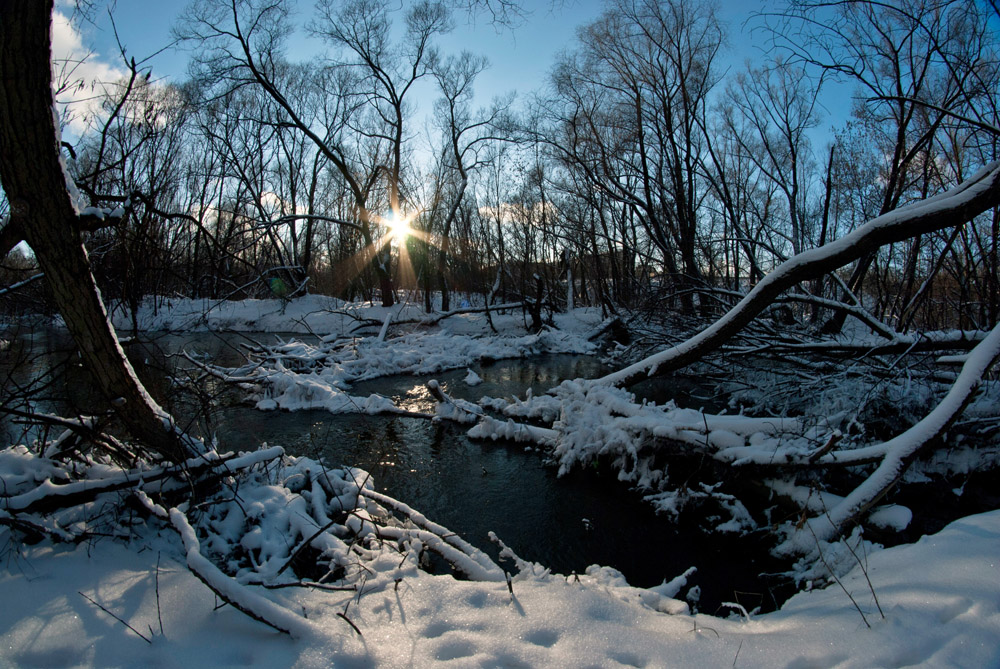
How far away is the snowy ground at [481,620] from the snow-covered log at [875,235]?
1.81m

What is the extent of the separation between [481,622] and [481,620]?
2 centimetres

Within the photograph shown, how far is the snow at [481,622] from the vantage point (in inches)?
68.1

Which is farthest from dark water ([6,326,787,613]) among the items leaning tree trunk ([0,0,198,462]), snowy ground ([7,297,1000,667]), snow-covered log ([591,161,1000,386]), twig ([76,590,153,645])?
snow-covered log ([591,161,1000,386])

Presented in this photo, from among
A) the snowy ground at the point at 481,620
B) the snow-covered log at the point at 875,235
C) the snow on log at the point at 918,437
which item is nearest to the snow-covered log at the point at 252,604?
the snowy ground at the point at 481,620

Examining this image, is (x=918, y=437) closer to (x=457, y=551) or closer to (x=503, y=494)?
(x=457, y=551)

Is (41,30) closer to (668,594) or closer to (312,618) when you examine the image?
(312,618)

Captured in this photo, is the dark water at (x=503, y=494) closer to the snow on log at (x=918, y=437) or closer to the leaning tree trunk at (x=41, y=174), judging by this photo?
the leaning tree trunk at (x=41, y=174)

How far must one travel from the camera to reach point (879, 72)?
8.79 metres

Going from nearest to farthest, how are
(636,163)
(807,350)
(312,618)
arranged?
(312,618), (807,350), (636,163)

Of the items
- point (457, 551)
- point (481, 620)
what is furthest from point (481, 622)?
point (457, 551)

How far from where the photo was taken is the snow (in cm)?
173

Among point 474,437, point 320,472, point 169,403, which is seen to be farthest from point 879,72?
point 169,403

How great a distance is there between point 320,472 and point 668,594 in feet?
8.98

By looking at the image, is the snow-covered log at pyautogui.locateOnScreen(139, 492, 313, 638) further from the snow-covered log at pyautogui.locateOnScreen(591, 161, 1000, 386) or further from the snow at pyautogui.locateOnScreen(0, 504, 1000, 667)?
the snow-covered log at pyautogui.locateOnScreen(591, 161, 1000, 386)
